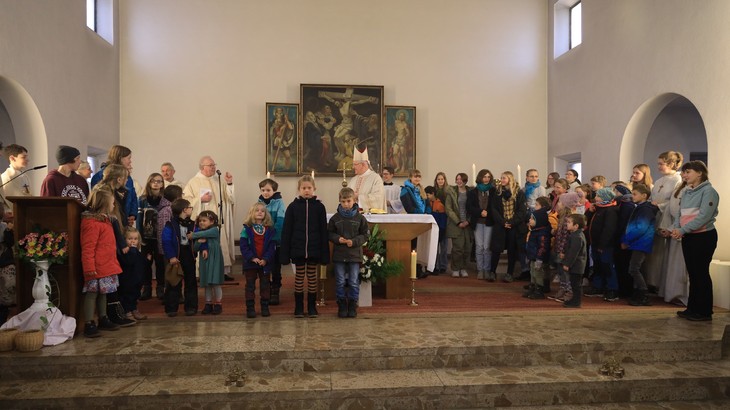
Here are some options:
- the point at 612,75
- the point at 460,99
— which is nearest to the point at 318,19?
the point at 460,99

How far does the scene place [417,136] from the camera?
13094mm

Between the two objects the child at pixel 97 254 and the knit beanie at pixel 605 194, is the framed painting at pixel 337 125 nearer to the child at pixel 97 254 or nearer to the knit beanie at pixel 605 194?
the knit beanie at pixel 605 194

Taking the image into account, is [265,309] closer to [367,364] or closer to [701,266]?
[367,364]

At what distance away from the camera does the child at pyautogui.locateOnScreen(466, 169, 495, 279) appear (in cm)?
927

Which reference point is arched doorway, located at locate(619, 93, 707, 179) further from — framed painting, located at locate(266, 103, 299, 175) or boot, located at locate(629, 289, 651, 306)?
framed painting, located at locate(266, 103, 299, 175)

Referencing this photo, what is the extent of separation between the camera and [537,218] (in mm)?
7723

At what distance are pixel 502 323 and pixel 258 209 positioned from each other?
2945 mm

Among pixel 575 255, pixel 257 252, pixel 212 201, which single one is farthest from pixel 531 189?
pixel 257 252

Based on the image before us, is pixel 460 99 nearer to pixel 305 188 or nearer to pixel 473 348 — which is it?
pixel 305 188

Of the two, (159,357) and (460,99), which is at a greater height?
(460,99)

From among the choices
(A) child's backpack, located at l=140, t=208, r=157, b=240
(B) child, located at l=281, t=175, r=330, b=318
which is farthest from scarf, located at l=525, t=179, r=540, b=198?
(A) child's backpack, located at l=140, t=208, r=157, b=240

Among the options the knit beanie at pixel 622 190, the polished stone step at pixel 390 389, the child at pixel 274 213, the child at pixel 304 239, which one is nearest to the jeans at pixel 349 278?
the child at pixel 304 239

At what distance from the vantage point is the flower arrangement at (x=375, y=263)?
6.78 meters

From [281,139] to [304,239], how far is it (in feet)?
21.5
